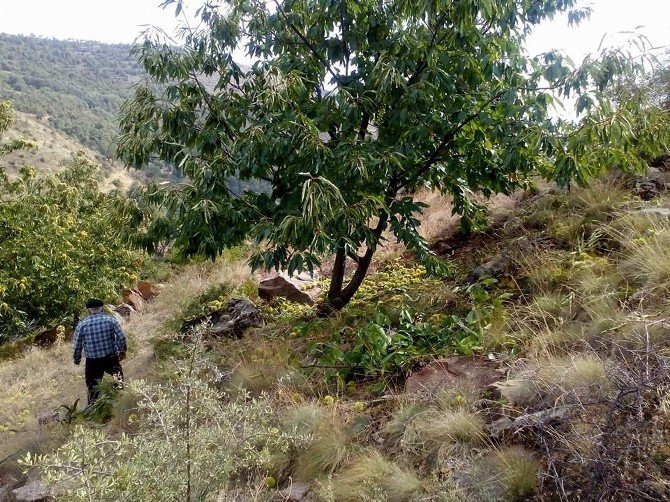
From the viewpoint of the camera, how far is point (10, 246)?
11.8 metres

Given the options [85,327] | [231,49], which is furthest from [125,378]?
[231,49]

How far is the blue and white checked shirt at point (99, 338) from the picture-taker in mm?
6402

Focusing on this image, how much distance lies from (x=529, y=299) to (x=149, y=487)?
3.58 m

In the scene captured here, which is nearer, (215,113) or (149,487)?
(149,487)

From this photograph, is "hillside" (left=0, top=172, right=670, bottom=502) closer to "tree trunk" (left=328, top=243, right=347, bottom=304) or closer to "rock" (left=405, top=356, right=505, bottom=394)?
"rock" (left=405, top=356, right=505, bottom=394)

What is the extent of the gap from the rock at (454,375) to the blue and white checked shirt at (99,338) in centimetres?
434

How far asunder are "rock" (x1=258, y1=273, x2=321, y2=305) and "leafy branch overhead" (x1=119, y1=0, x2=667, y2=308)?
88.2 inches

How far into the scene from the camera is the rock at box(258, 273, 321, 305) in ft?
25.6

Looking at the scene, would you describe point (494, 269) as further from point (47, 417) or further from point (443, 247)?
point (47, 417)

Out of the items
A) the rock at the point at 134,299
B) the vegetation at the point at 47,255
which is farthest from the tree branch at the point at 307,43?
the rock at the point at 134,299

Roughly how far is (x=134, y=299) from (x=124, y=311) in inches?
38.8

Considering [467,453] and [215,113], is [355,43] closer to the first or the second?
[215,113]

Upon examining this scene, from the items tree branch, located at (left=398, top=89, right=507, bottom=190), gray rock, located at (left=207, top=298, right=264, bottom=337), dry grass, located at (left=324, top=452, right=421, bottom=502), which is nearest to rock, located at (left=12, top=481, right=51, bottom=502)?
dry grass, located at (left=324, top=452, right=421, bottom=502)

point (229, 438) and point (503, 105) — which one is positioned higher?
point (503, 105)
